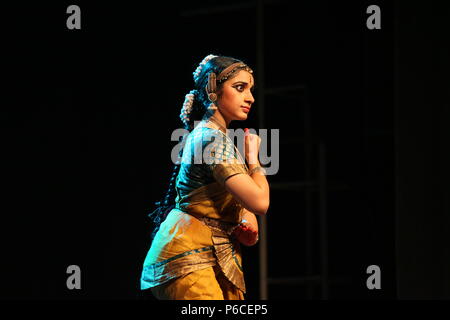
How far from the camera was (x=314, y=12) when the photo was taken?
12.1 feet

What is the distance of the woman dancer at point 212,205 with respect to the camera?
219 centimetres

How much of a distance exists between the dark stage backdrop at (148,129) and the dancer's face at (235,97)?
133 centimetres

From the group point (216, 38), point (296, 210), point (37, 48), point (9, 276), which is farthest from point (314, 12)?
point (9, 276)

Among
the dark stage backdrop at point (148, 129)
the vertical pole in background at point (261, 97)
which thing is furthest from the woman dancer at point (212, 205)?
the vertical pole in background at point (261, 97)

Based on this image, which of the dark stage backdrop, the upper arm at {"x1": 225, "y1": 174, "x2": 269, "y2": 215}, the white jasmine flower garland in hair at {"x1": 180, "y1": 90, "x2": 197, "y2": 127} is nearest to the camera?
the upper arm at {"x1": 225, "y1": 174, "x2": 269, "y2": 215}

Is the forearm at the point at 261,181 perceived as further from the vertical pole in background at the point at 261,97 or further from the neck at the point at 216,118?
the vertical pole in background at the point at 261,97

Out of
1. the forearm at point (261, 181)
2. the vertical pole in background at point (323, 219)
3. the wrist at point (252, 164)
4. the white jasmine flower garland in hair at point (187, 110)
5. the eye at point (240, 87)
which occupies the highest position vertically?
the eye at point (240, 87)

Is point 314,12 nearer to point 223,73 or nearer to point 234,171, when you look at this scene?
point 223,73

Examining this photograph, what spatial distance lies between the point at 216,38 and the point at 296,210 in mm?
963

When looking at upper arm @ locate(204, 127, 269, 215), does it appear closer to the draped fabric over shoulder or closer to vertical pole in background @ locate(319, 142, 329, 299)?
the draped fabric over shoulder

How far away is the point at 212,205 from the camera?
2264 millimetres

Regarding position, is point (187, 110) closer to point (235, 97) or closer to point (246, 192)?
point (235, 97)

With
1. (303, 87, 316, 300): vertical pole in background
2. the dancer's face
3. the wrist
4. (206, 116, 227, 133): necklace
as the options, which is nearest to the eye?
the dancer's face

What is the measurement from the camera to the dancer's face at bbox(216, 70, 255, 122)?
2.34 metres
